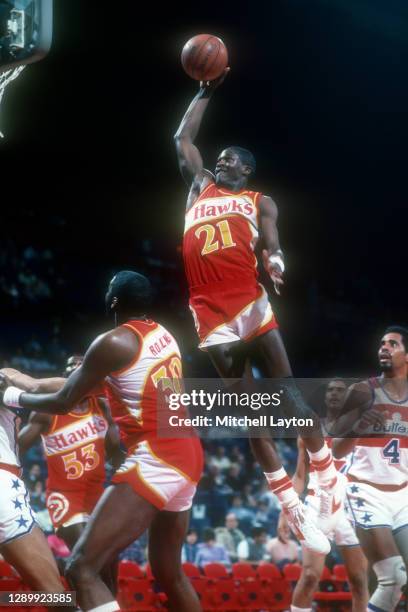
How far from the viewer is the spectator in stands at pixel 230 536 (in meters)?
10.5

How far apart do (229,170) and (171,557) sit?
271 cm

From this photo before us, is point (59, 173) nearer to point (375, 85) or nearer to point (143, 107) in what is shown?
point (143, 107)

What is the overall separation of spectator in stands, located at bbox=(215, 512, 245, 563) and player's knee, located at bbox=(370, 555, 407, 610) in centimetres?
477

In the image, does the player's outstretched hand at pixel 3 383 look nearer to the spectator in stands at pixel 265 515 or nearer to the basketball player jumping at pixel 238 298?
the basketball player jumping at pixel 238 298

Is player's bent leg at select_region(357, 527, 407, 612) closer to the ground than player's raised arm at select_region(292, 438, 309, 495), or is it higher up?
closer to the ground

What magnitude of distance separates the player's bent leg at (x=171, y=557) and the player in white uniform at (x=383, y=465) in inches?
67.8

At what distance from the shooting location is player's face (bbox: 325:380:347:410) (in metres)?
6.79

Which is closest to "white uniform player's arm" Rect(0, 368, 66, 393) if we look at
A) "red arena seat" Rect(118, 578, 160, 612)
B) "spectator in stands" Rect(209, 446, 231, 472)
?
"red arena seat" Rect(118, 578, 160, 612)

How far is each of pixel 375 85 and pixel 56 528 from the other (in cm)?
853

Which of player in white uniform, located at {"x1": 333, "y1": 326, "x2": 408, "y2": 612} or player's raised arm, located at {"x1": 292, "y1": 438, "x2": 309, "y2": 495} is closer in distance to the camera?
player in white uniform, located at {"x1": 333, "y1": 326, "x2": 408, "y2": 612}

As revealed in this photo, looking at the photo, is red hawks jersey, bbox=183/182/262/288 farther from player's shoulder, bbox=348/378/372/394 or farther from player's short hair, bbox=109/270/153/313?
player's shoulder, bbox=348/378/372/394

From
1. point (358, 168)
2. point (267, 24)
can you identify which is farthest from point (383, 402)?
point (358, 168)

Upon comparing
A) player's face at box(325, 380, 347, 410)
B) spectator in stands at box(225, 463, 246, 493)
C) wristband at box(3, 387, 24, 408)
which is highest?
wristband at box(3, 387, 24, 408)

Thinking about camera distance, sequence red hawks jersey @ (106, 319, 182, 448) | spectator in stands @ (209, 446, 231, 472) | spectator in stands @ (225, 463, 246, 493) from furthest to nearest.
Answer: spectator in stands @ (209, 446, 231, 472)
spectator in stands @ (225, 463, 246, 493)
red hawks jersey @ (106, 319, 182, 448)
